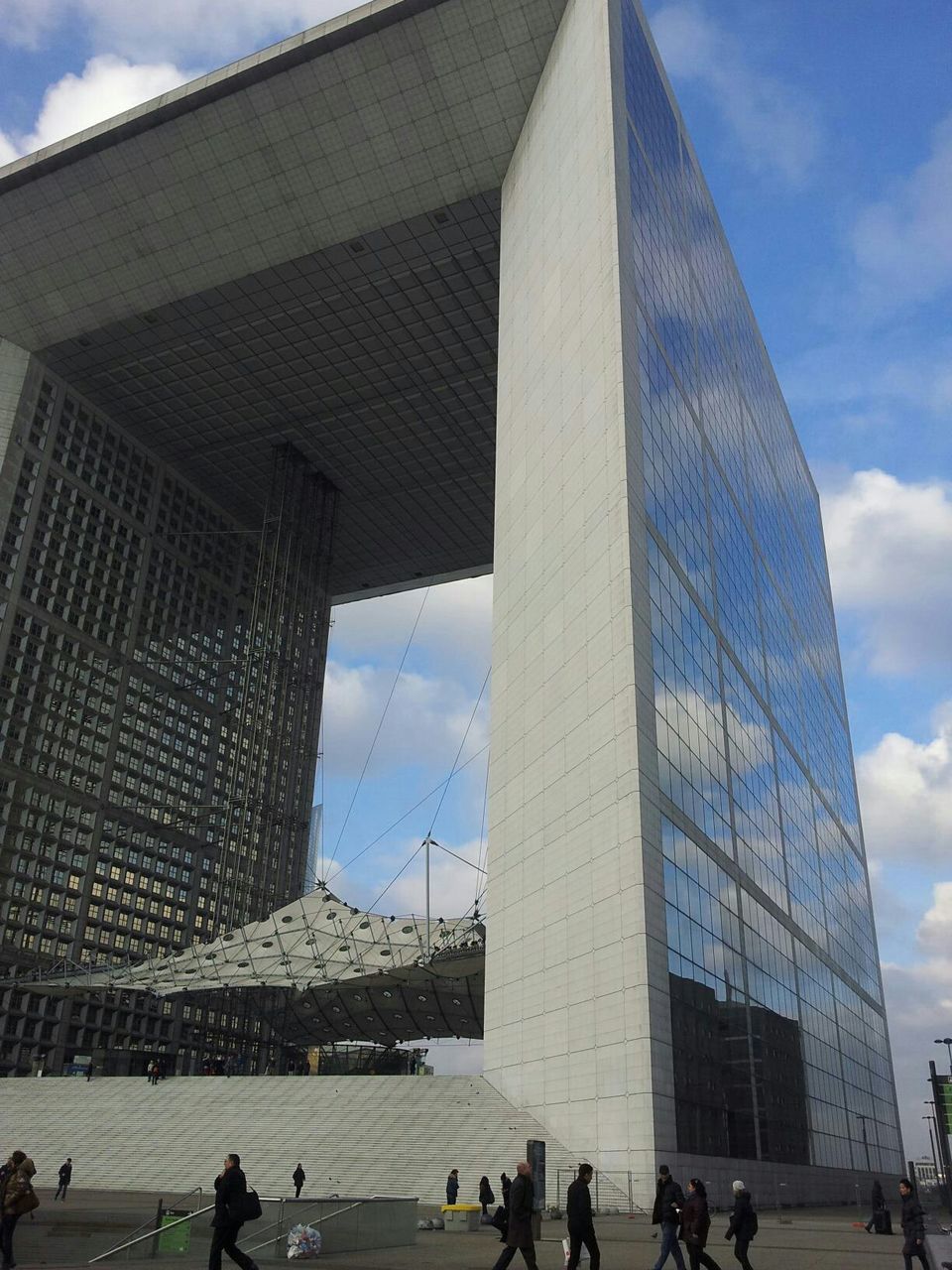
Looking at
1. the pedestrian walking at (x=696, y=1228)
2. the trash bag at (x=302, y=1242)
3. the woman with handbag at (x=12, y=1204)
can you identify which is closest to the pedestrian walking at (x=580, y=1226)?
the pedestrian walking at (x=696, y=1228)

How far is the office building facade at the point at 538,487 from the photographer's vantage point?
37188 mm

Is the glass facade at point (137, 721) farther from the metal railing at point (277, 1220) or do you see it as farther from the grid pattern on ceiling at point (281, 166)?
the metal railing at point (277, 1220)

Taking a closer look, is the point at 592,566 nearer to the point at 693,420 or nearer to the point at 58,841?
the point at 693,420

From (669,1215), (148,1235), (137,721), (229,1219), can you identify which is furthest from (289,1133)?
(137,721)

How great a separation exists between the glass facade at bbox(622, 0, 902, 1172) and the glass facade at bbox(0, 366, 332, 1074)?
30.7 m

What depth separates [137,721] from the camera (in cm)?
7431

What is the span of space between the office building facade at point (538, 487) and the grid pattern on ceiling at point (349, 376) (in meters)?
0.27

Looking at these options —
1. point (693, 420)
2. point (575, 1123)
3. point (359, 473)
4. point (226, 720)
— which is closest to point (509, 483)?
point (693, 420)

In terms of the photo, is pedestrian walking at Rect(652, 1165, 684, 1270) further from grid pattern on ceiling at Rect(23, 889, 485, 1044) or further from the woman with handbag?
grid pattern on ceiling at Rect(23, 889, 485, 1044)

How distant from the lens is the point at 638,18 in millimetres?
53031

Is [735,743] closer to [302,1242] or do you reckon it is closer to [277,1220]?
[302,1242]

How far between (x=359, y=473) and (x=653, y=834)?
1988 inches

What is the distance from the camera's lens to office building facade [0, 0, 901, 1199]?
122 feet

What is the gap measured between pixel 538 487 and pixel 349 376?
2762cm
